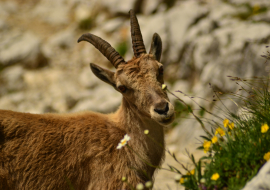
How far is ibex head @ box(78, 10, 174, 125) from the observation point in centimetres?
438

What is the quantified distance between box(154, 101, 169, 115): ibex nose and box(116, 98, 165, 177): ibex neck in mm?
615

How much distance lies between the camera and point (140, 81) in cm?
473

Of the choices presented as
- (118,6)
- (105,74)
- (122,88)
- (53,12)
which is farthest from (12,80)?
(122,88)

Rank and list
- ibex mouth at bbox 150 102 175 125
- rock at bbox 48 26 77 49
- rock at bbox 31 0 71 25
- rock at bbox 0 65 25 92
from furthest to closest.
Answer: rock at bbox 31 0 71 25 < rock at bbox 48 26 77 49 < rock at bbox 0 65 25 92 < ibex mouth at bbox 150 102 175 125

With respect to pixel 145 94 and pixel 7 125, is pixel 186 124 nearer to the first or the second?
pixel 145 94

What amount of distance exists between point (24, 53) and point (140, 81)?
11.6 meters

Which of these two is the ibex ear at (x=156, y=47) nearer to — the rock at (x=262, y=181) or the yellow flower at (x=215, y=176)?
the yellow flower at (x=215, y=176)

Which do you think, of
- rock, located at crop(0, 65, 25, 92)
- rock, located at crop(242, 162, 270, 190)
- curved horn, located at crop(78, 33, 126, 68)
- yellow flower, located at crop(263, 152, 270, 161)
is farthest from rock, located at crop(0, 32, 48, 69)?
rock, located at crop(242, 162, 270, 190)

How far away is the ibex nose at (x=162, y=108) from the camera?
4.31 metres

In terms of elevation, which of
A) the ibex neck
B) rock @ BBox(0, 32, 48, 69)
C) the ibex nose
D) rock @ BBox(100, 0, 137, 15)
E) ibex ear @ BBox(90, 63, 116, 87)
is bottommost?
the ibex neck

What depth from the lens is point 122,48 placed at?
13992mm

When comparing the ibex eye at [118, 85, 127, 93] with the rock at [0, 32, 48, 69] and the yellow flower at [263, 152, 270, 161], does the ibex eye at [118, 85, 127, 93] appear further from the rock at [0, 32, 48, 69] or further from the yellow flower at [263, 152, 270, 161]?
the rock at [0, 32, 48, 69]

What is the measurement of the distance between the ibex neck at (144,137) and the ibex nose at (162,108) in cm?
61

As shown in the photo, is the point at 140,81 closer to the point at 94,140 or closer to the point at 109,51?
the point at 109,51
